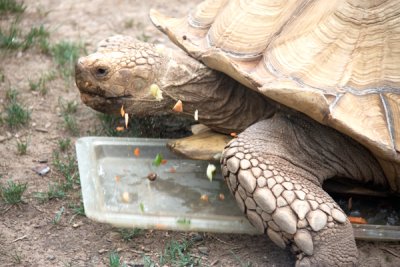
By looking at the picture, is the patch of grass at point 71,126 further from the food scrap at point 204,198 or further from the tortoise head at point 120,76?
the food scrap at point 204,198

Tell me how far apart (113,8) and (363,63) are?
12.1 feet

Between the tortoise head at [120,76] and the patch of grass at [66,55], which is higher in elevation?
the tortoise head at [120,76]

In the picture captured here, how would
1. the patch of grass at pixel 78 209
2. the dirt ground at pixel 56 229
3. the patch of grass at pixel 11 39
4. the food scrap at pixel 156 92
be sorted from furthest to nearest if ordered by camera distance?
the patch of grass at pixel 11 39 → the food scrap at pixel 156 92 → the patch of grass at pixel 78 209 → the dirt ground at pixel 56 229

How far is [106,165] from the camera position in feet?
12.6

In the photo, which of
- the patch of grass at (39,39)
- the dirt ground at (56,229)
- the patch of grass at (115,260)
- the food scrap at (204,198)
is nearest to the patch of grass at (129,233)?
the dirt ground at (56,229)

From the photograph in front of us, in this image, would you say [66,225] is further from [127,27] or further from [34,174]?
[127,27]

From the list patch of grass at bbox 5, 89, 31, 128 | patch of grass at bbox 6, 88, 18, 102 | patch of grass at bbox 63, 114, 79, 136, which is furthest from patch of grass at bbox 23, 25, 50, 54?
patch of grass at bbox 63, 114, 79, 136

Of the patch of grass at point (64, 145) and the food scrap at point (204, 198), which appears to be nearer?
the food scrap at point (204, 198)

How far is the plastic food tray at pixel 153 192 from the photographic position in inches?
129

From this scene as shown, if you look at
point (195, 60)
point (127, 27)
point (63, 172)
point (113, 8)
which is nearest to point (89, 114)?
point (63, 172)

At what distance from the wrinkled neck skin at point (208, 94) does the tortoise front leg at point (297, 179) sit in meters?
0.38

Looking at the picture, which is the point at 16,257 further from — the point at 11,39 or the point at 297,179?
the point at 11,39

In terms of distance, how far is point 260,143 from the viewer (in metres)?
3.19

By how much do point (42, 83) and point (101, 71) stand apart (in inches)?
52.0
